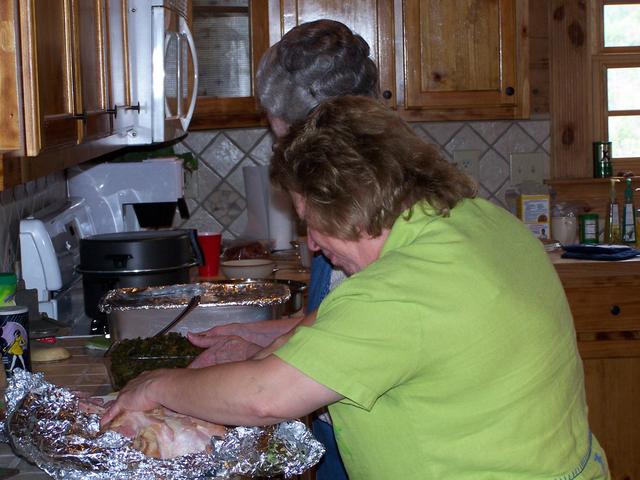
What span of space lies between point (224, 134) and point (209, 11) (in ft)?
1.75

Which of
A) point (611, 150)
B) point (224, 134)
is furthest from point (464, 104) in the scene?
point (224, 134)

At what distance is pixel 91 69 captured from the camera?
1.75m

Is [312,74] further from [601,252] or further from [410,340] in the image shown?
[601,252]

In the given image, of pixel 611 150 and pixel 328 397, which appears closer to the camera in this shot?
pixel 328 397

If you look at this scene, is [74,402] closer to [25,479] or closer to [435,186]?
[25,479]

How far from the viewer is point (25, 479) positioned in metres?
1.27

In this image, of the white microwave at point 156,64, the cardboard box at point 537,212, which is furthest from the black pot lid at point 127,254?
the cardboard box at point 537,212

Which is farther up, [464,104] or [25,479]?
[464,104]

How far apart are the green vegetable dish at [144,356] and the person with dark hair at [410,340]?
0.83ft

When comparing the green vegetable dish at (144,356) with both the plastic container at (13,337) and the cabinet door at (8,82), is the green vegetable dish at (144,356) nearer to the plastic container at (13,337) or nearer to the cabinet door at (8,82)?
the plastic container at (13,337)

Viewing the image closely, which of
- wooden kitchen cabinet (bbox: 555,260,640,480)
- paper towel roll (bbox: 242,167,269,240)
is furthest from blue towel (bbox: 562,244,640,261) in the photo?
paper towel roll (bbox: 242,167,269,240)

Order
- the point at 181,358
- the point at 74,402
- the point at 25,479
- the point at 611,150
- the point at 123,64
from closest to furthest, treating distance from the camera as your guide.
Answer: the point at 25,479 → the point at 74,402 → the point at 181,358 → the point at 123,64 → the point at 611,150

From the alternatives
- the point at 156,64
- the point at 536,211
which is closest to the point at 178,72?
the point at 156,64

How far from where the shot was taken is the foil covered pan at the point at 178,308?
1959mm
